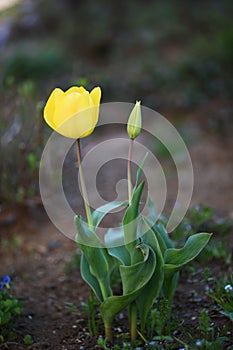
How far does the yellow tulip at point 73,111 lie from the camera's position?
1603 millimetres

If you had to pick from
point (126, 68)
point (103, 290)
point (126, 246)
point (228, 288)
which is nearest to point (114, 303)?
point (103, 290)

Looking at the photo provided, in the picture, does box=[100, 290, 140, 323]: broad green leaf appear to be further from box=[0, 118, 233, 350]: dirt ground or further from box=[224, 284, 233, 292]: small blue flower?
box=[224, 284, 233, 292]: small blue flower

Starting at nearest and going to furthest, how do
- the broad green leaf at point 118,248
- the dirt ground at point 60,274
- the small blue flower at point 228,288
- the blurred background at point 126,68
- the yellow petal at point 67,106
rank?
1. the yellow petal at point 67,106
2. the broad green leaf at point 118,248
3. the small blue flower at point 228,288
4. the dirt ground at point 60,274
5. the blurred background at point 126,68

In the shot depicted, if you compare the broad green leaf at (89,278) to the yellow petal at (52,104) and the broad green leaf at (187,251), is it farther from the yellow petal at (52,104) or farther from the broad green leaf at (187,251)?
the yellow petal at (52,104)

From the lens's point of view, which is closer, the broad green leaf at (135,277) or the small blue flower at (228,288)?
the broad green leaf at (135,277)

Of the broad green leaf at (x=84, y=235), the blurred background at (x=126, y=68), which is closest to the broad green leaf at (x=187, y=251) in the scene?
the broad green leaf at (x=84, y=235)

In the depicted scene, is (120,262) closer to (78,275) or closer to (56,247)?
(78,275)

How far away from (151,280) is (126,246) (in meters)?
0.15

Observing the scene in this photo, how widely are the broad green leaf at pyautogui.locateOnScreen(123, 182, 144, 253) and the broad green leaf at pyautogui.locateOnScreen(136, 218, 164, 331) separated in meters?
0.03

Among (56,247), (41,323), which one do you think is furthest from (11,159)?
(41,323)

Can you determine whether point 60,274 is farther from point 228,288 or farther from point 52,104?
point 52,104

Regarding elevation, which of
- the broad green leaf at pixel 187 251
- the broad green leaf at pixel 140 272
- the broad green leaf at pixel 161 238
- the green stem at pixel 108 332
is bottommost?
the green stem at pixel 108 332

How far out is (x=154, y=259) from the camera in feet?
5.73

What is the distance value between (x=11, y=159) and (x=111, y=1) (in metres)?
3.74
